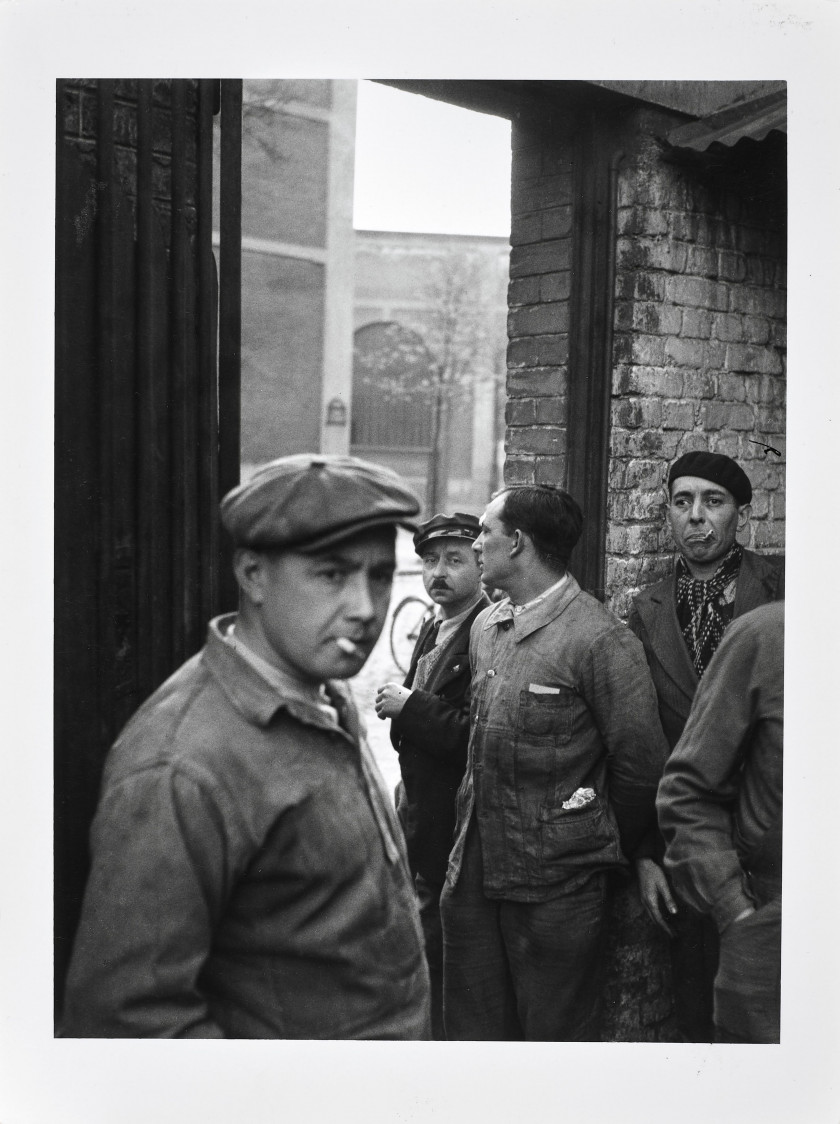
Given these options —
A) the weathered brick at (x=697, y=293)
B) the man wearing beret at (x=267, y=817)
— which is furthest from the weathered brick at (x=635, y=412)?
the man wearing beret at (x=267, y=817)

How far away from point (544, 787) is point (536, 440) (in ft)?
3.59

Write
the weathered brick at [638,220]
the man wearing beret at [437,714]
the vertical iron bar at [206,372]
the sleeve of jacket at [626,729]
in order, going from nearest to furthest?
the vertical iron bar at [206,372] → the sleeve of jacket at [626,729] → the man wearing beret at [437,714] → the weathered brick at [638,220]

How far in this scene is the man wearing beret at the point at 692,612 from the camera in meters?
2.99

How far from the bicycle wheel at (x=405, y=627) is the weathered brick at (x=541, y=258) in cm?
516

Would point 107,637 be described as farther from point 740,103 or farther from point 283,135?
point 283,135

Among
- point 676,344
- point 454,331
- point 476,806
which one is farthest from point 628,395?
point 454,331

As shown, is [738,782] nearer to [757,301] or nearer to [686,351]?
[686,351]

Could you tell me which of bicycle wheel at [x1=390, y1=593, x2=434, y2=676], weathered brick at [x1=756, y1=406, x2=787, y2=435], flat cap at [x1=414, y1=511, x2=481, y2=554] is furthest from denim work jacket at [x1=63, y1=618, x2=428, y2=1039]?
bicycle wheel at [x1=390, y1=593, x2=434, y2=676]

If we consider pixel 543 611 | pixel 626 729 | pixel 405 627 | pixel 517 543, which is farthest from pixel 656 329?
pixel 405 627

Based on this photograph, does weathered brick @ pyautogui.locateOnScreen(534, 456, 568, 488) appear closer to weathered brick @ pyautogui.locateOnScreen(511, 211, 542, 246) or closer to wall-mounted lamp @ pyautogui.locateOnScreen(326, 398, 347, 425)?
weathered brick @ pyautogui.locateOnScreen(511, 211, 542, 246)

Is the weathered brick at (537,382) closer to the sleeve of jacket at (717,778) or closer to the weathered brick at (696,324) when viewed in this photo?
the weathered brick at (696,324)

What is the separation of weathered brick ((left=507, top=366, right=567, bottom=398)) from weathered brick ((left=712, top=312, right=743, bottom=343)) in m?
0.51

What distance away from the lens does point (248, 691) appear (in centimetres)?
188

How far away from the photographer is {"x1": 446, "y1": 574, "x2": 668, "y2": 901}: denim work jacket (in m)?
2.89
